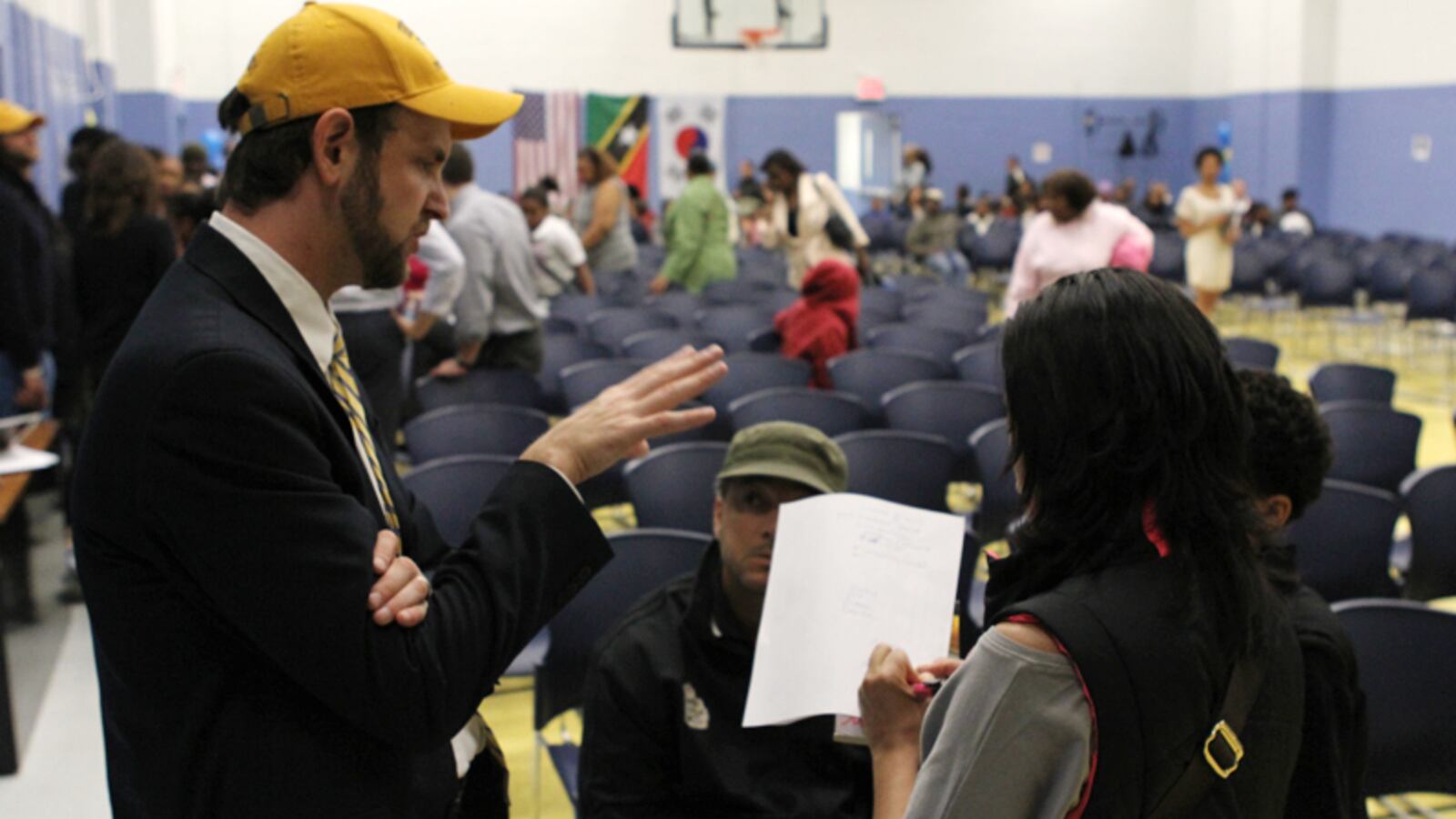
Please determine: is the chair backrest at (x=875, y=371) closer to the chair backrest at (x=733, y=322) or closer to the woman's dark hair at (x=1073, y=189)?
the woman's dark hair at (x=1073, y=189)

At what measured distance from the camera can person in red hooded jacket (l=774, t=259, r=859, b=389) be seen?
550 cm

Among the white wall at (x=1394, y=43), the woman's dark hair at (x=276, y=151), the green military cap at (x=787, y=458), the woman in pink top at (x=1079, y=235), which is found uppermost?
the white wall at (x=1394, y=43)

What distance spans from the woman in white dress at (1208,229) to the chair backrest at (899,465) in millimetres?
6389

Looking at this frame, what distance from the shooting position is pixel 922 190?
56.4ft

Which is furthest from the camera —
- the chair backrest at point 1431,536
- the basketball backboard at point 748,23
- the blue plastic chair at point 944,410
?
the basketball backboard at point 748,23

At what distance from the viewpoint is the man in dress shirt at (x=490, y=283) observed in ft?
19.0

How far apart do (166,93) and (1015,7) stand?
12829 millimetres

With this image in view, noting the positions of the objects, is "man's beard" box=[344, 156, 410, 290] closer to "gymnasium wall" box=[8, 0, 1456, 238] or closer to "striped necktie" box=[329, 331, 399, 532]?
"striped necktie" box=[329, 331, 399, 532]

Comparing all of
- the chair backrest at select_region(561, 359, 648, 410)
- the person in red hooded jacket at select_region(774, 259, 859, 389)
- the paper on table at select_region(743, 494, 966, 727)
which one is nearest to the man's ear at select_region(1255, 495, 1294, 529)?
the paper on table at select_region(743, 494, 966, 727)

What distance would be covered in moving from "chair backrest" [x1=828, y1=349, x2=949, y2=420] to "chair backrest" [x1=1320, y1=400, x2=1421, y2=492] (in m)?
1.81

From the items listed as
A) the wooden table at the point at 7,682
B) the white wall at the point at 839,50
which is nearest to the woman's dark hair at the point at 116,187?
the wooden table at the point at 7,682

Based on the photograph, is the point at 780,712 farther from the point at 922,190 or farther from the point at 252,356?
the point at 922,190

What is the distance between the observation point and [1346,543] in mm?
3891

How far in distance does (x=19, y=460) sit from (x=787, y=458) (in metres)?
2.53
